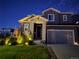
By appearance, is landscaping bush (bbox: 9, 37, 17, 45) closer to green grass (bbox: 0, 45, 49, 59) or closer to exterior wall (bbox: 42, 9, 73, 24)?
green grass (bbox: 0, 45, 49, 59)

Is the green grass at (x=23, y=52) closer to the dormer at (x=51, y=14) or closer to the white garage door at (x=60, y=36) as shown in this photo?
the white garage door at (x=60, y=36)

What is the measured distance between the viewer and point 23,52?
523 centimetres

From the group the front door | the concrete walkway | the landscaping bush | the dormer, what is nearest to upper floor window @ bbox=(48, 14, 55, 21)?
the dormer

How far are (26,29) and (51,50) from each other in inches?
33.4

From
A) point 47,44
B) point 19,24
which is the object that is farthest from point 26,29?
point 47,44

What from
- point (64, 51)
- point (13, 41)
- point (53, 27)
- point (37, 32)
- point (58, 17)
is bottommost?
point (64, 51)

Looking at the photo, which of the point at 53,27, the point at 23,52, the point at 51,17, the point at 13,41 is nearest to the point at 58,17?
the point at 51,17

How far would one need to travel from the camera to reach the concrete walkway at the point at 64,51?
4966 millimetres

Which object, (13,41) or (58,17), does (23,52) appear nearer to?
(13,41)

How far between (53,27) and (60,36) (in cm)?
28

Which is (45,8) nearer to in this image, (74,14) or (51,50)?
(74,14)

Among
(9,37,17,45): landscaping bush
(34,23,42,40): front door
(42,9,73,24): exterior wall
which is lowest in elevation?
(9,37,17,45): landscaping bush

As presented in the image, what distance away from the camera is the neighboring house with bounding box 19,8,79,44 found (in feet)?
19.2

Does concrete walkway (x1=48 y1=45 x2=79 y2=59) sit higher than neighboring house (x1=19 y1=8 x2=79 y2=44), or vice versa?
neighboring house (x1=19 y1=8 x2=79 y2=44)
